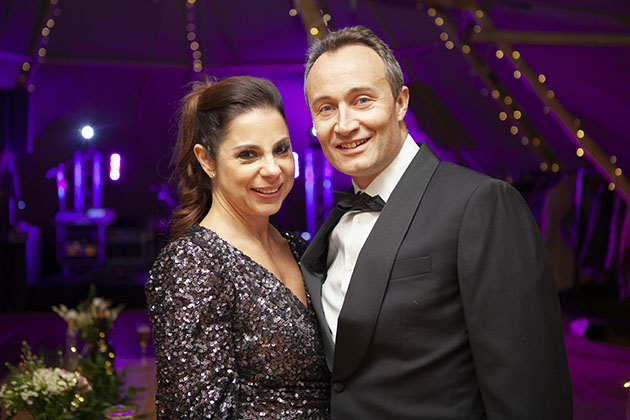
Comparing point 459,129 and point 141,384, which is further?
point 459,129

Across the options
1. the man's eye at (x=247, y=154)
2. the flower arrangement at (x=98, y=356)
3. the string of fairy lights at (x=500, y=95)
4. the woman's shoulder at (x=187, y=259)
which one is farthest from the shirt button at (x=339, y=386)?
the string of fairy lights at (x=500, y=95)

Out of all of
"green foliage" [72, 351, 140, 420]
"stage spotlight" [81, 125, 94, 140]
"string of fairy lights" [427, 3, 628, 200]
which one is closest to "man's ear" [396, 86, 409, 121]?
"green foliage" [72, 351, 140, 420]

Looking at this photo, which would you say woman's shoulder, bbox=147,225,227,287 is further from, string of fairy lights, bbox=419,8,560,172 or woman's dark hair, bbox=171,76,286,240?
string of fairy lights, bbox=419,8,560,172

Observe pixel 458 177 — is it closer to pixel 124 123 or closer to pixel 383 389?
pixel 383 389

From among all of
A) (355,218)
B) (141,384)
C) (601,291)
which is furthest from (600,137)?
(355,218)

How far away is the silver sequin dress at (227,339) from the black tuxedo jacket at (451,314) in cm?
19

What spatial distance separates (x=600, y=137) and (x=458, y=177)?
230 inches

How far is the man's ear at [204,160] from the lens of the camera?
2018mm

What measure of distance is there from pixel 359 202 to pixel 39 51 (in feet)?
19.8

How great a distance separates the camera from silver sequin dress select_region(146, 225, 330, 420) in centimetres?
172

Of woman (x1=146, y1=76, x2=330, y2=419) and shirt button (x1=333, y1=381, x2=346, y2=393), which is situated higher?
woman (x1=146, y1=76, x2=330, y2=419)

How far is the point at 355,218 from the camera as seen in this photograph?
189 centimetres

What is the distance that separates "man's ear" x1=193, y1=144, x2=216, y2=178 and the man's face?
0.40m

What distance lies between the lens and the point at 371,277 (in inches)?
64.1
